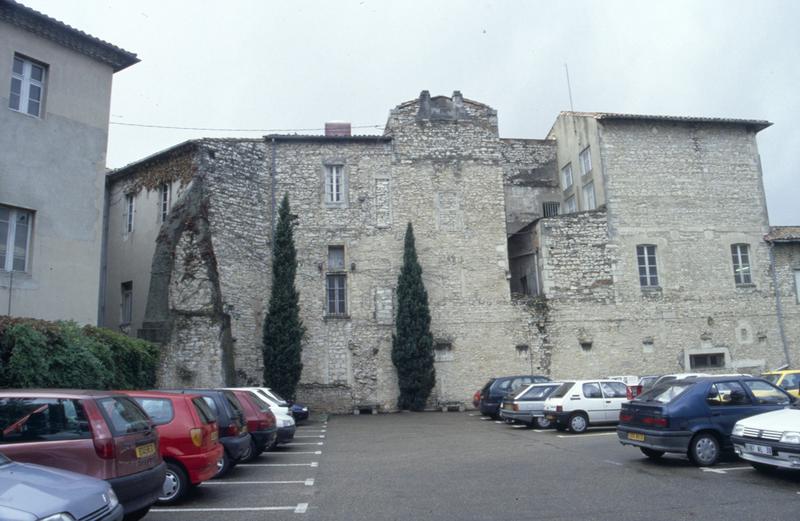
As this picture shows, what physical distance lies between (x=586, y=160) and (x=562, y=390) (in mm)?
14837

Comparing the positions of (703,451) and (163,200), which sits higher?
(163,200)

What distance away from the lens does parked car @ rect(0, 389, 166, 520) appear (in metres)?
6.22

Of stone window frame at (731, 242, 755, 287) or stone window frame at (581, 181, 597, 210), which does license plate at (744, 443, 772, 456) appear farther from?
stone window frame at (731, 242, 755, 287)

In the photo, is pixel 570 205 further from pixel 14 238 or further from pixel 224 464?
pixel 224 464

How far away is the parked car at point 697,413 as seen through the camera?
1020 centimetres

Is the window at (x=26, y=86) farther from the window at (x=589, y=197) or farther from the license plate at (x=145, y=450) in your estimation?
the window at (x=589, y=197)

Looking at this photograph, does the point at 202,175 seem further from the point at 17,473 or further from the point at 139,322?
the point at 17,473

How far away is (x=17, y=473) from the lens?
5113mm

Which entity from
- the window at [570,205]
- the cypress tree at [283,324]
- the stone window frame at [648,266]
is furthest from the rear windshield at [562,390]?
the window at [570,205]

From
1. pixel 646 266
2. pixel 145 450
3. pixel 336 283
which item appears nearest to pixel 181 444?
pixel 145 450

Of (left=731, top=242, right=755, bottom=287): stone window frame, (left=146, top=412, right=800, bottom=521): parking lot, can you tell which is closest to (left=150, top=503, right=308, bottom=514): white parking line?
(left=146, top=412, right=800, bottom=521): parking lot

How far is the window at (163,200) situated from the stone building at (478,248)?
0.10 metres

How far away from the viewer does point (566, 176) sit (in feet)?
101

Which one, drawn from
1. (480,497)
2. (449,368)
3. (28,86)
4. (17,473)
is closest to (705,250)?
(449,368)
